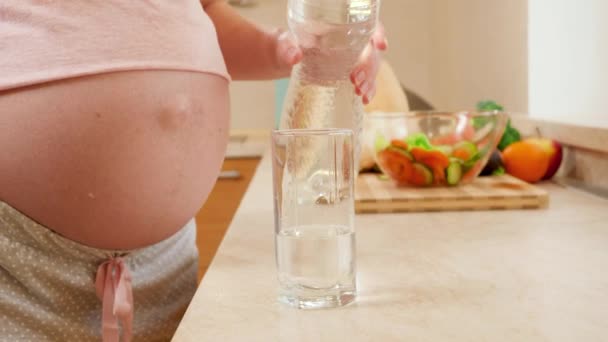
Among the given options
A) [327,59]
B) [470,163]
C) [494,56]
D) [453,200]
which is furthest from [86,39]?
[494,56]

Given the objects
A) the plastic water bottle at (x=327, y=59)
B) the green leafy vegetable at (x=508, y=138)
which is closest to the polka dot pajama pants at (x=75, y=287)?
the plastic water bottle at (x=327, y=59)

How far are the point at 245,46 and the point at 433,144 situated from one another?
463 millimetres

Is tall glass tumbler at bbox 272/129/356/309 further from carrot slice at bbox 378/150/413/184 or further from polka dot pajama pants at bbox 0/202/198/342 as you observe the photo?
carrot slice at bbox 378/150/413/184

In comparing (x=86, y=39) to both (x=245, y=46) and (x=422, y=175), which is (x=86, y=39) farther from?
(x=422, y=175)

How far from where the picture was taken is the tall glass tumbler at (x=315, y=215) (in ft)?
1.78

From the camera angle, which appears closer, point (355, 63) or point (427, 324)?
point (427, 324)

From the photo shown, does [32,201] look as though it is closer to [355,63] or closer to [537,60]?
[355,63]

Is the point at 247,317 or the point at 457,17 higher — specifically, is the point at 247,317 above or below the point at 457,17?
below

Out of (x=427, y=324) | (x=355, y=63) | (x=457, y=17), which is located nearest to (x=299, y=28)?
(x=355, y=63)

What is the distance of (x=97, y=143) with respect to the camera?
25.4 inches

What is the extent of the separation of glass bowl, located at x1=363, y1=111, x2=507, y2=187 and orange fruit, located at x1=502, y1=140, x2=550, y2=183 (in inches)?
2.7

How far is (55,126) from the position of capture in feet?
2.08

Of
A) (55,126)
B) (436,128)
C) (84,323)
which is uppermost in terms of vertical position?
(55,126)

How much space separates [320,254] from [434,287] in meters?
0.11
